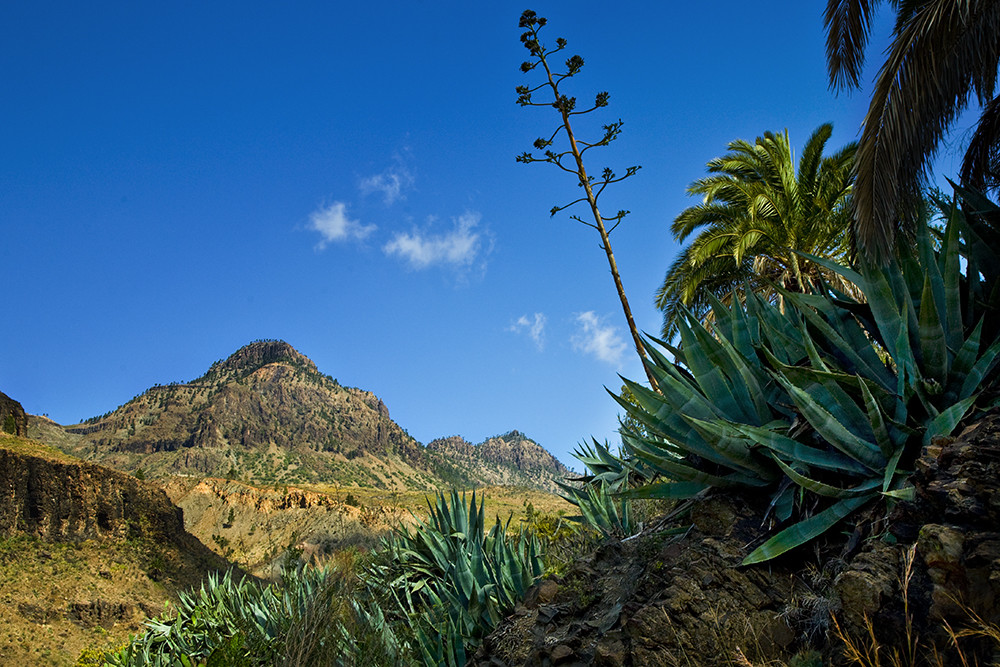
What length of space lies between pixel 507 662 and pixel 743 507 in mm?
2095

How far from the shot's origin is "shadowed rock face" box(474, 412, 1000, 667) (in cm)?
273

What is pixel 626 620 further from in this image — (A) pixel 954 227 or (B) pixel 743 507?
(A) pixel 954 227

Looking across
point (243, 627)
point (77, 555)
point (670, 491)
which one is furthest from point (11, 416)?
point (670, 491)

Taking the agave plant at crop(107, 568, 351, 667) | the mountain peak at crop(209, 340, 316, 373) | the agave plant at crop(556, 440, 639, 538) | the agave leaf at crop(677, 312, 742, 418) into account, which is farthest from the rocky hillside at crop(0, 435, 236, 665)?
the mountain peak at crop(209, 340, 316, 373)

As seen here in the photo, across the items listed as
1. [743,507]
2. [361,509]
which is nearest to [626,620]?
[743,507]

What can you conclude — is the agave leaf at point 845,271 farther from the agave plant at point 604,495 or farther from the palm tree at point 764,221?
the palm tree at point 764,221

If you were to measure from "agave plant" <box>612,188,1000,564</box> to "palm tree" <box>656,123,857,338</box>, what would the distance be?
9.77 meters

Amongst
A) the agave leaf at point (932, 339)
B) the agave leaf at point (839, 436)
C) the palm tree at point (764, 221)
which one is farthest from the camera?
the palm tree at point (764, 221)

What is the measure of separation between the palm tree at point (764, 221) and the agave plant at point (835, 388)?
9768 millimetres

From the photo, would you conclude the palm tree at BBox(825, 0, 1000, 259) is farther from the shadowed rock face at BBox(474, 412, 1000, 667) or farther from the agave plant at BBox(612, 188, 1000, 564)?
the shadowed rock face at BBox(474, 412, 1000, 667)

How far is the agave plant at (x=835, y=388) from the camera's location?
3506mm

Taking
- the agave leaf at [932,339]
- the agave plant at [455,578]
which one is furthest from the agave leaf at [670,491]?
the agave plant at [455,578]

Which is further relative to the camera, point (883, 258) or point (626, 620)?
point (883, 258)

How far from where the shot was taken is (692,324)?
4.71 meters
